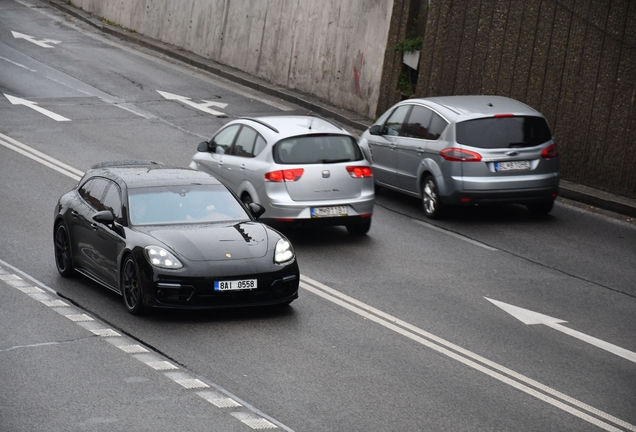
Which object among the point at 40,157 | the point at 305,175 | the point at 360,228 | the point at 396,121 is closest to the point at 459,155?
the point at 360,228

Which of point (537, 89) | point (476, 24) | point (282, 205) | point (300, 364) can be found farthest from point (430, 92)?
point (300, 364)

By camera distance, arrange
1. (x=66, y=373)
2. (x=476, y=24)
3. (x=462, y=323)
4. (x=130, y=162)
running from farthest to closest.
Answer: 1. (x=476, y=24)
2. (x=130, y=162)
3. (x=462, y=323)
4. (x=66, y=373)

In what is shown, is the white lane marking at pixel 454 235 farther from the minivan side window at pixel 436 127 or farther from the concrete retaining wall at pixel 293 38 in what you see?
the concrete retaining wall at pixel 293 38

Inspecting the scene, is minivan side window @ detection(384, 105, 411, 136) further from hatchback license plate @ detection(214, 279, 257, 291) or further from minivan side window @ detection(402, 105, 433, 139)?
hatchback license plate @ detection(214, 279, 257, 291)

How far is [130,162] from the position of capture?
13.4m

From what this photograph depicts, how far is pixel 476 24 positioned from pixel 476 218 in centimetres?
638

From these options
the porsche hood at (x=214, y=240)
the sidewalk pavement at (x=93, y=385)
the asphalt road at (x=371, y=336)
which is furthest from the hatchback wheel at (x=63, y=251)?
the porsche hood at (x=214, y=240)

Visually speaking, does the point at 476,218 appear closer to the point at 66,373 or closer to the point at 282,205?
the point at 282,205

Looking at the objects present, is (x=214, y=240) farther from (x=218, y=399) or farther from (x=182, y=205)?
(x=218, y=399)

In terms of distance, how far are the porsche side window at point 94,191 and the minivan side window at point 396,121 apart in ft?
21.4

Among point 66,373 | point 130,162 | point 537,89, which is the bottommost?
point 66,373

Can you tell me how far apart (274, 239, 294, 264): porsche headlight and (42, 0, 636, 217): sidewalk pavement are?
8.19 m

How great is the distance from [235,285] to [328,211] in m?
3.94

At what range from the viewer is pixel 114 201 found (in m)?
11.8
